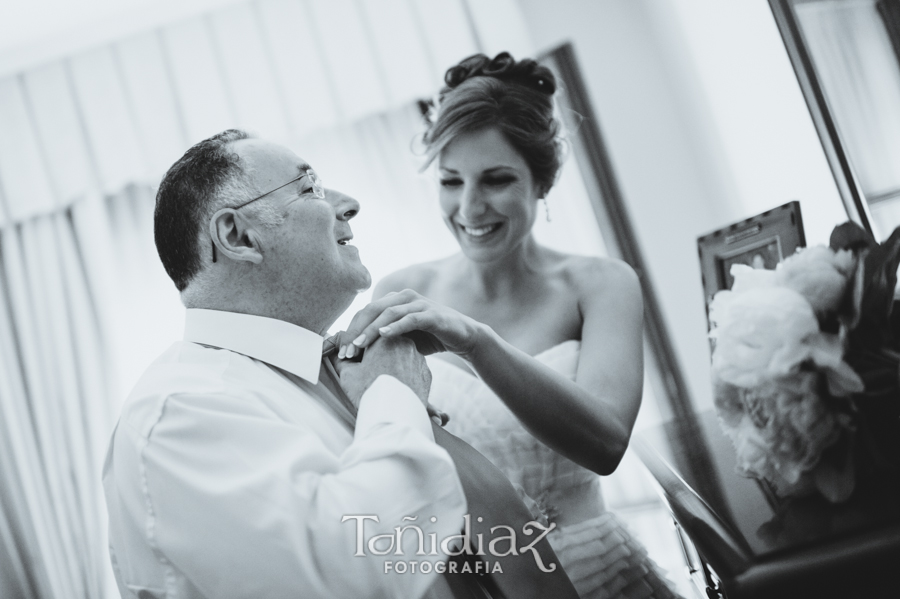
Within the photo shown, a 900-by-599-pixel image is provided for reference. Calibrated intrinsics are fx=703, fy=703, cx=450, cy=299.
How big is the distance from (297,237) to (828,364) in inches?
34.9

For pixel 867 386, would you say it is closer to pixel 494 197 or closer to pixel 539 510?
pixel 539 510

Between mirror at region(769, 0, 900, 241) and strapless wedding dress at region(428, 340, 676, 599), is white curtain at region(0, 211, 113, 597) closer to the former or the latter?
strapless wedding dress at region(428, 340, 676, 599)

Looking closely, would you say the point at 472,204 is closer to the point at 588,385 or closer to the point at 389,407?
the point at 588,385

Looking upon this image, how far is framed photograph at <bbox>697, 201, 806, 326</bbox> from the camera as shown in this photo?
57.9 inches

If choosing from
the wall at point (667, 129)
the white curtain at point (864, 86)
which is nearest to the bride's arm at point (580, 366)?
the white curtain at point (864, 86)

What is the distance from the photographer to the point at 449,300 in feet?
6.91

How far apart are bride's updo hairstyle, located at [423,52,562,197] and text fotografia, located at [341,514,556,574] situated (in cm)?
104

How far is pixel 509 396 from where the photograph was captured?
4.47 feet

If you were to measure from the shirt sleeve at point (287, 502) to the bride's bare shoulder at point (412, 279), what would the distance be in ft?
3.65

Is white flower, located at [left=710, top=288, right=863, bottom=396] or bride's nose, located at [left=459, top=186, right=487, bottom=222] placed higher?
bride's nose, located at [left=459, top=186, right=487, bottom=222]

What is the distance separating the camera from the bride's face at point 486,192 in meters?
1.84

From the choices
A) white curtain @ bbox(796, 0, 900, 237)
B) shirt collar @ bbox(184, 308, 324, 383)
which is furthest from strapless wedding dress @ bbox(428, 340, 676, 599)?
white curtain @ bbox(796, 0, 900, 237)

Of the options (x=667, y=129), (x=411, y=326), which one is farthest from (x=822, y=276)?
(x=667, y=129)

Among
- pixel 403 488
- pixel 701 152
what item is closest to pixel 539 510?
pixel 403 488
